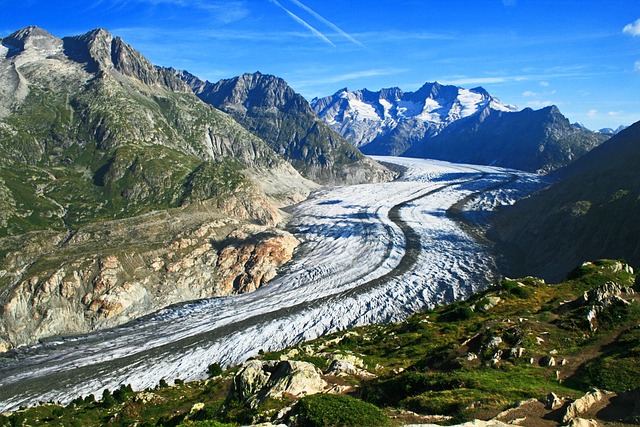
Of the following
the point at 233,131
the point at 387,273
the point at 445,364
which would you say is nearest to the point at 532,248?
the point at 387,273

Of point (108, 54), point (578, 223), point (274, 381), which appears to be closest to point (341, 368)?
point (274, 381)

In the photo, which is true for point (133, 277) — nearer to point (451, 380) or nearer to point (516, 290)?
point (516, 290)

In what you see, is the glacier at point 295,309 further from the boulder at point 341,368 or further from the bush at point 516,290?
the boulder at point 341,368

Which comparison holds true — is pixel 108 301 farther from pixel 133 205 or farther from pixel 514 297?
pixel 514 297

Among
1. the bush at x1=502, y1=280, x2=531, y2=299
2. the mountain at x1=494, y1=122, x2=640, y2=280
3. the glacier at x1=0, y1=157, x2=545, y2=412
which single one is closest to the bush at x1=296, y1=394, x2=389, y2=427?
the bush at x1=502, y1=280, x2=531, y2=299

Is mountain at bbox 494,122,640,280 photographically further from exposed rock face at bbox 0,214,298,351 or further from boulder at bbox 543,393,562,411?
boulder at bbox 543,393,562,411

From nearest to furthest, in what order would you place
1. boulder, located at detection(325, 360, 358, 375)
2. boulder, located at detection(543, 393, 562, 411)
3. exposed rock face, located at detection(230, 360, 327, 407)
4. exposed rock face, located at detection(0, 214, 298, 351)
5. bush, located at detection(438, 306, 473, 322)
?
1. boulder, located at detection(543, 393, 562, 411)
2. exposed rock face, located at detection(230, 360, 327, 407)
3. boulder, located at detection(325, 360, 358, 375)
4. bush, located at detection(438, 306, 473, 322)
5. exposed rock face, located at detection(0, 214, 298, 351)

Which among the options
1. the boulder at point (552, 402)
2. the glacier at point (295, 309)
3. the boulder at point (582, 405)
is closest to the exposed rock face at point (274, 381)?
the boulder at point (552, 402)
